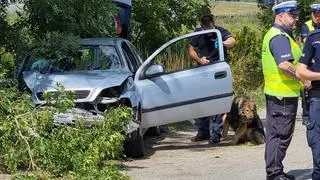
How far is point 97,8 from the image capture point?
34.1 feet

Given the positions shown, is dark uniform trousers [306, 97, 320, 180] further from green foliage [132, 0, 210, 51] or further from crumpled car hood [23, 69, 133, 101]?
green foliage [132, 0, 210, 51]

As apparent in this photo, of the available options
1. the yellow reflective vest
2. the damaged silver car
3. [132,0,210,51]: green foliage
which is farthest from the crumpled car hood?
[132,0,210,51]: green foliage

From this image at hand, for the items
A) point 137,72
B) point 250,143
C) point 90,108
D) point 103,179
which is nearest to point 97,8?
point 137,72

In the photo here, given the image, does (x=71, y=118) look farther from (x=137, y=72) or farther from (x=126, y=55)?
(x=126, y=55)

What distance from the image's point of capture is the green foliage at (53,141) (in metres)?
6.88

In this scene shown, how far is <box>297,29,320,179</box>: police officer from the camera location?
6.12 meters

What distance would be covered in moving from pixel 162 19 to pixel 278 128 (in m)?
9.57

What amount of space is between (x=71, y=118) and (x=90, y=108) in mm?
715

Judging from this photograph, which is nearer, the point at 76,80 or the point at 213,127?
the point at 76,80

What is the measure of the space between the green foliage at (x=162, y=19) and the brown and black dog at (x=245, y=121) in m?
6.11

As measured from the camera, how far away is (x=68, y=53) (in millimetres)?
9516

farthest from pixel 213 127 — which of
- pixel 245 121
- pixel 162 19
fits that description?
pixel 162 19

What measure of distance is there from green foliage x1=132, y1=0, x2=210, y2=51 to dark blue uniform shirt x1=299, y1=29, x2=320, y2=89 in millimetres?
9564

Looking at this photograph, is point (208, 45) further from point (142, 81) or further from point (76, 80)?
point (76, 80)
